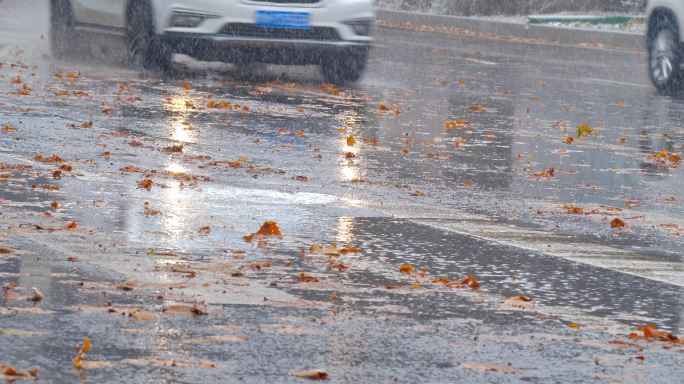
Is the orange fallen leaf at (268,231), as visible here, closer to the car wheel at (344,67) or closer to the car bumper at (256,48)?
the car bumper at (256,48)

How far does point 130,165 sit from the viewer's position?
724 centimetres

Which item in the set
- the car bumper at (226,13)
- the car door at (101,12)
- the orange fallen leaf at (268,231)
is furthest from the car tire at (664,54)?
the orange fallen leaf at (268,231)

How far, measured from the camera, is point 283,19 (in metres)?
12.2

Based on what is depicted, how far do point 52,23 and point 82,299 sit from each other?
1175 centimetres

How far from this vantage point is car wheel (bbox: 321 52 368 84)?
13.0 metres

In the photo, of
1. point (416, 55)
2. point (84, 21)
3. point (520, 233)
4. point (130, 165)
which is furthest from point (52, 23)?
point (520, 233)

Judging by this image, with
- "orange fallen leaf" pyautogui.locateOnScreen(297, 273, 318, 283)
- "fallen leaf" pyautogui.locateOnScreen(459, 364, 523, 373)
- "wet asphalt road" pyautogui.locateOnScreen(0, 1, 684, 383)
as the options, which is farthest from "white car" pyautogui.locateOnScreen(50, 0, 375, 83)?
"fallen leaf" pyautogui.locateOnScreen(459, 364, 523, 373)

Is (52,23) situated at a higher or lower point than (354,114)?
higher

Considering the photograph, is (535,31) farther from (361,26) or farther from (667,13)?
(361,26)

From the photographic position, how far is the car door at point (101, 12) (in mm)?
13180

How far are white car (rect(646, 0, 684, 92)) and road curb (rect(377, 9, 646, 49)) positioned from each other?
7273mm

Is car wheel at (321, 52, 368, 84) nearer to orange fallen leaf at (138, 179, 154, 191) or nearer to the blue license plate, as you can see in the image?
the blue license plate

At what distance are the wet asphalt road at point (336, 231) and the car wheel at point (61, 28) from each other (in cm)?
270

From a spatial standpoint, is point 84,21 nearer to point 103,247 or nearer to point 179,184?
point 179,184
